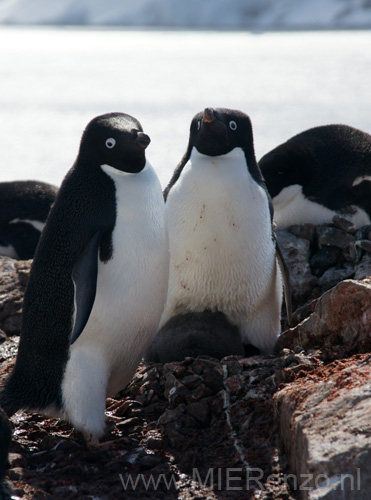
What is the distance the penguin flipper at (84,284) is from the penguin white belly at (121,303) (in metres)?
0.10

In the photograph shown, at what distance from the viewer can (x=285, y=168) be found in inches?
198

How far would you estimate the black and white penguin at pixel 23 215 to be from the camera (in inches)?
227

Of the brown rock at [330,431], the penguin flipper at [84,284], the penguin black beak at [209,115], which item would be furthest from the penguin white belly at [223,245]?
the brown rock at [330,431]

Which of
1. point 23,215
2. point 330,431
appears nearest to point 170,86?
point 23,215

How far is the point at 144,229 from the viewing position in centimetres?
282

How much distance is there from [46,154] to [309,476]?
5296mm

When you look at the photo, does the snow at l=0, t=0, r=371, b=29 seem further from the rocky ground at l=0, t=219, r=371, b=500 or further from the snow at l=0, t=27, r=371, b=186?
the rocky ground at l=0, t=219, r=371, b=500

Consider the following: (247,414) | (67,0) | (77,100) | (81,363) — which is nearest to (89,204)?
(81,363)

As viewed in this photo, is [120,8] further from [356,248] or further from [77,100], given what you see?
[356,248]

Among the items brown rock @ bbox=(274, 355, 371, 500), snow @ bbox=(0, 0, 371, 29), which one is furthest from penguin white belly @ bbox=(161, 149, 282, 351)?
snow @ bbox=(0, 0, 371, 29)

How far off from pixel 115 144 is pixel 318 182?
8.06 ft

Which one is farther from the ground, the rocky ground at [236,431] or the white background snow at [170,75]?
the white background snow at [170,75]

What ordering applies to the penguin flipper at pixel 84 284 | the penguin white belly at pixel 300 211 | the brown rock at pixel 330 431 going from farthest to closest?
the penguin white belly at pixel 300 211, the penguin flipper at pixel 84 284, the brown rock at pixel 330 431

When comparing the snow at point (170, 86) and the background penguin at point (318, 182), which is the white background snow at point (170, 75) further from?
the background penguin at point (318, 182)
